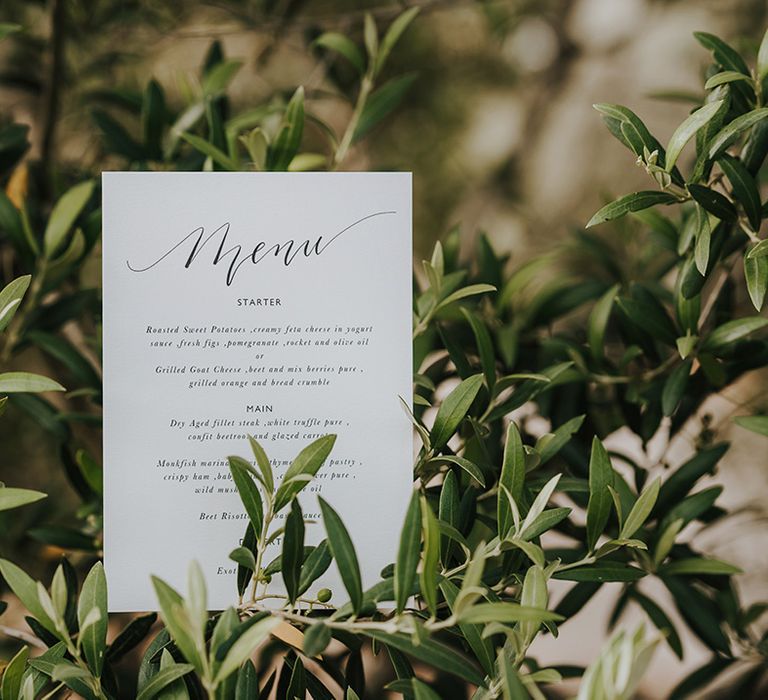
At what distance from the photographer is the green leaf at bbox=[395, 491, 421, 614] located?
414 millimetres

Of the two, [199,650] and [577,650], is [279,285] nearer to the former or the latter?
[199,650]

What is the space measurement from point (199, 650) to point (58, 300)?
0.46 meters

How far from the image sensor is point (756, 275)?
506 mm

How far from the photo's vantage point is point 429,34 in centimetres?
145

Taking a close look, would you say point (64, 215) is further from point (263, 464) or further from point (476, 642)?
point (476, 642)

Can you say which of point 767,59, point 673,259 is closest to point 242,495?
point 767,59

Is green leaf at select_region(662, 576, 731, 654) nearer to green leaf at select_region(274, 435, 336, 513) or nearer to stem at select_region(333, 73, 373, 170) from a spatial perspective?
green leaf at select_region(274, 435, 336, 513)

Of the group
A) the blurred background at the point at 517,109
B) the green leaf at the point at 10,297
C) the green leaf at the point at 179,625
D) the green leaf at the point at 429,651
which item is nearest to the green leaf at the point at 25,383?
the green leaf at the point at 10,297

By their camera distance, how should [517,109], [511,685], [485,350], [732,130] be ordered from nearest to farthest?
[511,685], [732,130], [485,350], [517,109]

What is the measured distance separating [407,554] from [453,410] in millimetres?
128

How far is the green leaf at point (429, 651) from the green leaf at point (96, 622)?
0.55ft

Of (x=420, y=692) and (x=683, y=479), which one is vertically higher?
(x=683, y=479)

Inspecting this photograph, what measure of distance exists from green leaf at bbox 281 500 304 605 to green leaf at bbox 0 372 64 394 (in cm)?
17

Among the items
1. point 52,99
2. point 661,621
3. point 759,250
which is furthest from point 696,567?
point 52,99
